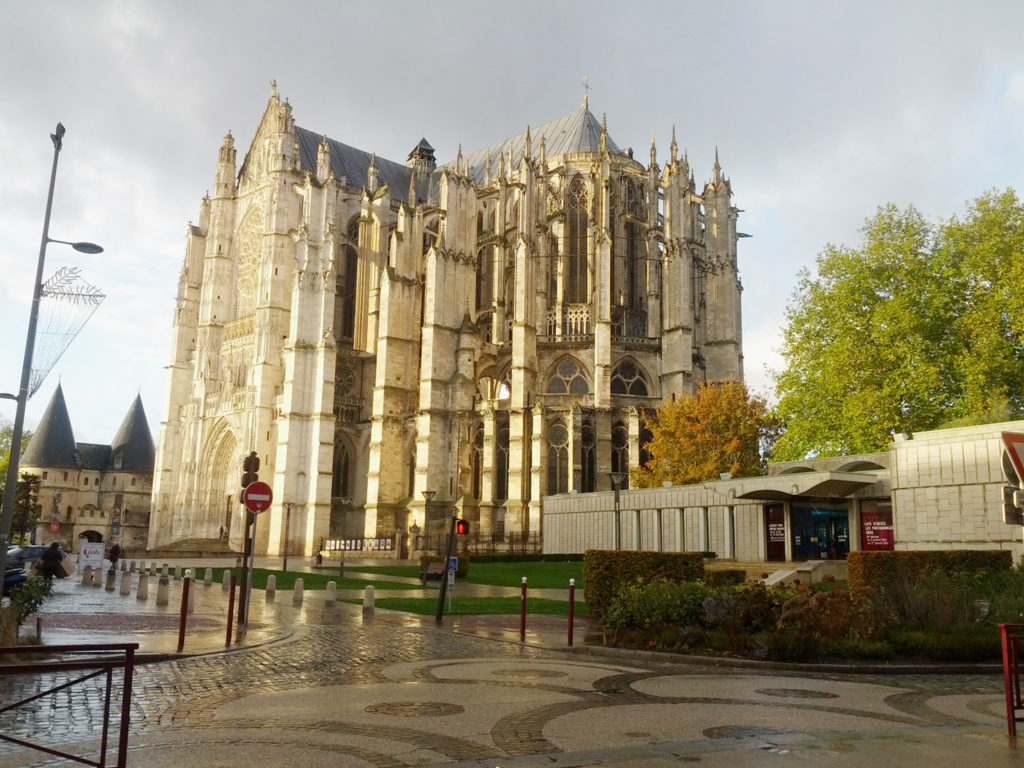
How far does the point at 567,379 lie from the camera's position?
149 feet

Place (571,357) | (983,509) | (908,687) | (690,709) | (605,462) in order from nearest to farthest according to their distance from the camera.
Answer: (690,709) < (908,687) < (983,509) < (605,462) < (571,357)

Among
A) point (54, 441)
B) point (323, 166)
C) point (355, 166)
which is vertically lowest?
point (54, 441)

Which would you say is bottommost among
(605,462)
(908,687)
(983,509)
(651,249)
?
(908,687)

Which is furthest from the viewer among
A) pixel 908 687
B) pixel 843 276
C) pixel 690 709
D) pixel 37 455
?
pixel 37 455

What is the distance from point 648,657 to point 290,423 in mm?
36542

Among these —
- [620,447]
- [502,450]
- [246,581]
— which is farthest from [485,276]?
[246,581]

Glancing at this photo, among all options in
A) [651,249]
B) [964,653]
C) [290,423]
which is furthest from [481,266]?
[964,653]

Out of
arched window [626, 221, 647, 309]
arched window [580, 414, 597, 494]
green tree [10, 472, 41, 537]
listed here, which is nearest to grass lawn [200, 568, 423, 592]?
arched window [580, 414, 597, 494]

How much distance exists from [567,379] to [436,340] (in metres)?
7.19

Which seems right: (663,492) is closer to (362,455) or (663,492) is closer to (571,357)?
(571,357)

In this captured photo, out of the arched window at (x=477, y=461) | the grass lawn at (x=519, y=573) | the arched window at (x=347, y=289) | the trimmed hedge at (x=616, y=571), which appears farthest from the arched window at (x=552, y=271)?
the trimmed hedge at (x=616, y=571)

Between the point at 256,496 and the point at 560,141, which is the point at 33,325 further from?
the point at 560,141

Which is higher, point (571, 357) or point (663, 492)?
point (571, 357)

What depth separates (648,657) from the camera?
1146 centimetres
